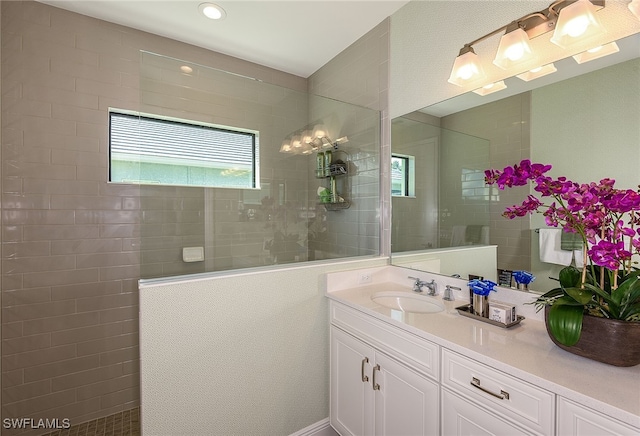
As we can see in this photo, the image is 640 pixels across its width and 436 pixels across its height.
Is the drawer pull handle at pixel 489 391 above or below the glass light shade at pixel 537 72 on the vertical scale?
below

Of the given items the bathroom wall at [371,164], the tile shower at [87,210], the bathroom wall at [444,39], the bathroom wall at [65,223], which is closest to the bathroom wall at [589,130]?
the bathroom wall at [444,39]

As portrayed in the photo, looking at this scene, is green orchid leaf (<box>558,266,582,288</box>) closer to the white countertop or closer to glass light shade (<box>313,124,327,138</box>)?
the white countertop

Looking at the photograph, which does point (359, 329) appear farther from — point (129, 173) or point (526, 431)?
point (129, 173)

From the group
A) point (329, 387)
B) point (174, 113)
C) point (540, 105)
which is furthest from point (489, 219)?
point (174, 113)

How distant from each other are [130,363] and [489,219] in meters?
2.59

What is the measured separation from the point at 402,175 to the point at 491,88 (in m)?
0.71

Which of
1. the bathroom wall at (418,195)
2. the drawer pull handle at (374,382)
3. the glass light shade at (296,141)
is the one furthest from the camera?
the glass light shade at (296,141)

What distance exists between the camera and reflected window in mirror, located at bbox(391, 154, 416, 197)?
1.97 m

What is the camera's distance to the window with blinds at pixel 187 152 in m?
1.52

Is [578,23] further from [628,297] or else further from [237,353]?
[237,353]

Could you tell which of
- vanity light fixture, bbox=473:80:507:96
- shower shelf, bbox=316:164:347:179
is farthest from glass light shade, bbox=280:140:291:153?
vanity light fixture, bbox=473:80:507:96

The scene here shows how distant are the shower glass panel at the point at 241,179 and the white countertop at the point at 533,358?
2.40 feet

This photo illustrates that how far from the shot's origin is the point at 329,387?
1819 mm

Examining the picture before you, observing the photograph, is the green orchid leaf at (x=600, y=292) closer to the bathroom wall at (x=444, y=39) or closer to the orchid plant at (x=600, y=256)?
the orchid plant at (x=600, y=256)
